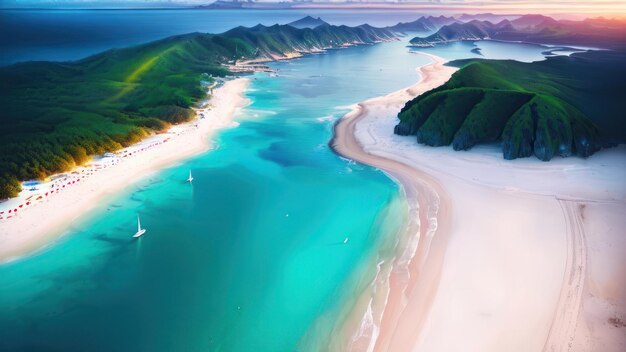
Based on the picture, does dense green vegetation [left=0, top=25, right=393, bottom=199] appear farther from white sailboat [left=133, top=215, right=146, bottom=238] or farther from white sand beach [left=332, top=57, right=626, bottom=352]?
white sand beach [left=332, top=57, right=626, bottom=352]

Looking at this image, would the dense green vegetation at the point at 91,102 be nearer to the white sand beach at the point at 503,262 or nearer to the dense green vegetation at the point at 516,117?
the white sand beach at the point at 503,262

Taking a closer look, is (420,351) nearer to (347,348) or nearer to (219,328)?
(347,348)

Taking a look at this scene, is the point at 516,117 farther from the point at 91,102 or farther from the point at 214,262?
the point at 91,102

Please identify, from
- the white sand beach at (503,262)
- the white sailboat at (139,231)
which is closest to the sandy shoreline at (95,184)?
the white sailboat at (139,231)

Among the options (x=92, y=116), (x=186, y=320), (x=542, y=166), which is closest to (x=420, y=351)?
(x=186, y=320)

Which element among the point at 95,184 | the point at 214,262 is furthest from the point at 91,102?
the point at 214,262

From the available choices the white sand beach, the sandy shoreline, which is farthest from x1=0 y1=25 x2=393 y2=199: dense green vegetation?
the white sand beach
